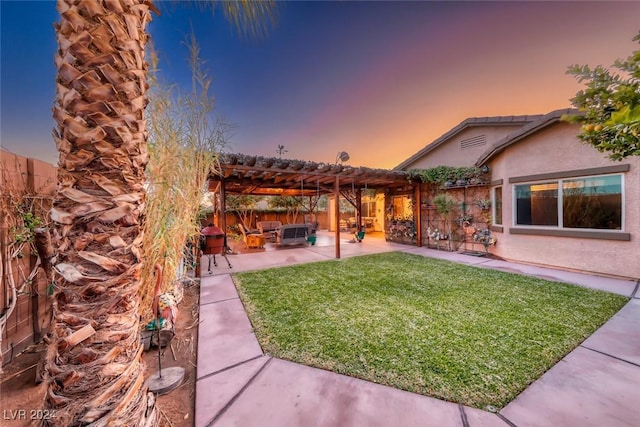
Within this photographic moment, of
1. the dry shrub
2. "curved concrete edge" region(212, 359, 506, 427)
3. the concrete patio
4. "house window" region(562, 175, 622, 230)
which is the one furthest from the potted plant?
the dry shrub

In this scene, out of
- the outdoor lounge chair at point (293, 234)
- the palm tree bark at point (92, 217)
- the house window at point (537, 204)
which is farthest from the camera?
the outdoor lounge chair at point (293, 234)

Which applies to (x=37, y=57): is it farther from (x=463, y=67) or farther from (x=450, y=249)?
(x=450, y=249)

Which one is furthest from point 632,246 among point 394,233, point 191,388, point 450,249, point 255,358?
point 191,388

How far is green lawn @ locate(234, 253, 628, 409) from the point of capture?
2.28 metres

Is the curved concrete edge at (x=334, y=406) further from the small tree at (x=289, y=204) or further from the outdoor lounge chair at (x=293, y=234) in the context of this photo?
the small tree at (x=289, y=204)

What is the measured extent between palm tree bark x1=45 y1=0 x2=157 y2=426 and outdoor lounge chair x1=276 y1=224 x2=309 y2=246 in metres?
8.28

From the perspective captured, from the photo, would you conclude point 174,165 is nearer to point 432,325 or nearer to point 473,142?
point 432,325

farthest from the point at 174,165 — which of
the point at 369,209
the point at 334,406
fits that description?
the point at 369,209

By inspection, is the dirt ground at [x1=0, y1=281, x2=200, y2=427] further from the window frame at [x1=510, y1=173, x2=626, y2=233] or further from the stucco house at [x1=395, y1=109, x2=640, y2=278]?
the window frame at [x1=510, y1=173, x2=626, y2=233]

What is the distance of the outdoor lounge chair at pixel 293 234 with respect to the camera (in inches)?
382

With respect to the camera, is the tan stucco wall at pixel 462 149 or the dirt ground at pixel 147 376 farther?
the tan stucco wall at pixel 462 149

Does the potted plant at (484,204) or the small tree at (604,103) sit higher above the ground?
the small tree at (604,103)

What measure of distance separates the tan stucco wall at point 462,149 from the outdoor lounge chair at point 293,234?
6.84 meters

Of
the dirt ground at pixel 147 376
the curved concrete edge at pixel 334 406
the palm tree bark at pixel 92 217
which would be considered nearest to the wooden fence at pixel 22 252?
the dirt ground at pixel 147 376
